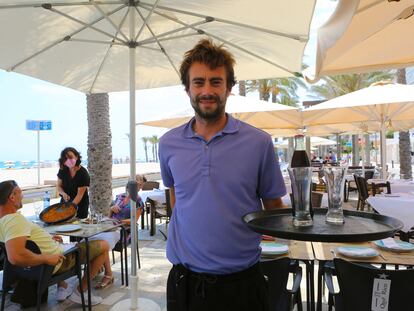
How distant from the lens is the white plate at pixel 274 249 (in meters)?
3.05

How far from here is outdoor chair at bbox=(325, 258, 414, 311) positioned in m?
2.32

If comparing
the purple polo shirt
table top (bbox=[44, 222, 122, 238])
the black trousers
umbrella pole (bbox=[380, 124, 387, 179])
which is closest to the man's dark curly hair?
the purple polo shirt

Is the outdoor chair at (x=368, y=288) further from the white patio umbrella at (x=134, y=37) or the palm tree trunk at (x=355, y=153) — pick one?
the palm tree trunk at (x=355, y=153)

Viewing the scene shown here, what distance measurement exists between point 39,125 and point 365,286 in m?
18.9

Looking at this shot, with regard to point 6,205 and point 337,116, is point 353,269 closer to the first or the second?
point 6,205

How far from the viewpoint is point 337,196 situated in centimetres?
162

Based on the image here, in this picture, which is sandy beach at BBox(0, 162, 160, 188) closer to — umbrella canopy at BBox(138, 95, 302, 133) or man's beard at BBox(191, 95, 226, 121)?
umbrella canopy at BBox(138, 95, 302, 133)

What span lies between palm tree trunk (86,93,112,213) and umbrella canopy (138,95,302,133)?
1.31 m

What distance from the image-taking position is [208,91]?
6.17 ft

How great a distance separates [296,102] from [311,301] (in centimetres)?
3470

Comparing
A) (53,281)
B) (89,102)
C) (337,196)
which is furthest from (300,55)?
(89,102)

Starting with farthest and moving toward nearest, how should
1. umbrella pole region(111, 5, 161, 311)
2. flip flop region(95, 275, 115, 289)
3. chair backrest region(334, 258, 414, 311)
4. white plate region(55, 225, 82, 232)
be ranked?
flip flop region(95, 275, 115, 289) → white plate region(55, 225, 82, 232) → umbrella pole region(111, 5, 161, 311) → chair backrest region(334, 258, 414, 311)

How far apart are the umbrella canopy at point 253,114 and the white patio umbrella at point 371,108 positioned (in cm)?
47

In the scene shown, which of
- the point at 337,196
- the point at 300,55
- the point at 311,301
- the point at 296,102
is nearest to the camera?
the point at 337,196
